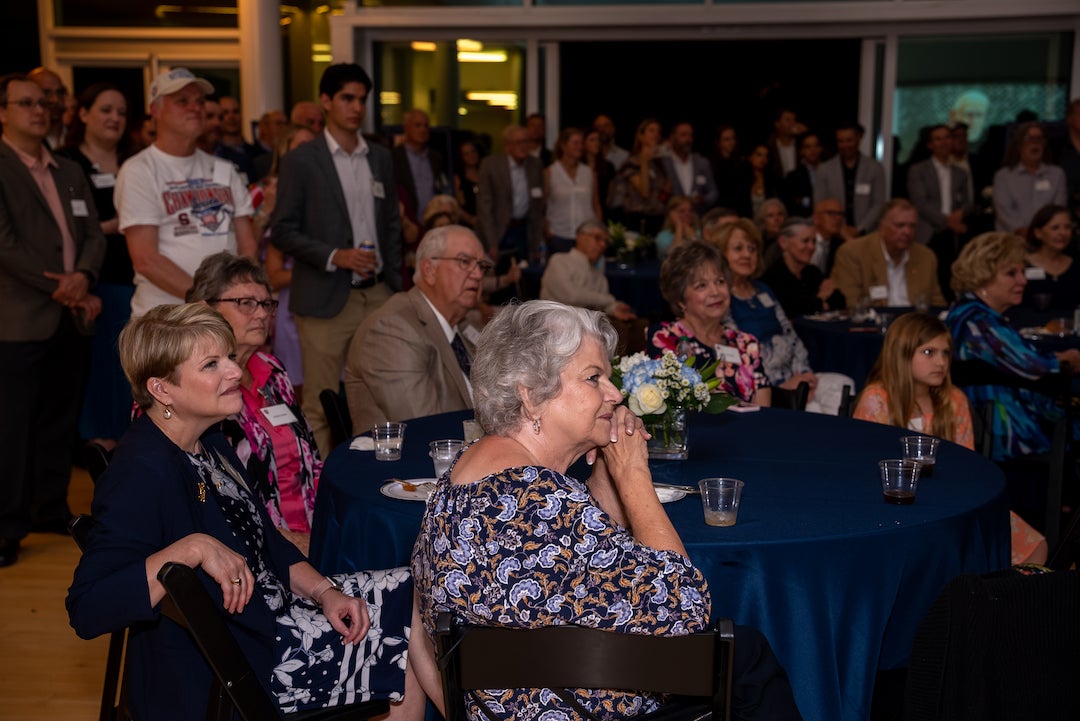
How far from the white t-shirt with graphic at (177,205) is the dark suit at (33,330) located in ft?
1.24

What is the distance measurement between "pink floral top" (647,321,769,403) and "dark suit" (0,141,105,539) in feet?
8.22

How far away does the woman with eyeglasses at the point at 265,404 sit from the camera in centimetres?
329

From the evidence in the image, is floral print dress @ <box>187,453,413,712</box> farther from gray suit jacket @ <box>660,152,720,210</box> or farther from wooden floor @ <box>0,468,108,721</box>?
gray suit jacket @ <box>660,152,720,210</box>

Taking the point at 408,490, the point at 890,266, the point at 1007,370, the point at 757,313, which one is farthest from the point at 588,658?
the point at 890,266

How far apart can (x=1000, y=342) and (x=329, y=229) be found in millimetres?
3055

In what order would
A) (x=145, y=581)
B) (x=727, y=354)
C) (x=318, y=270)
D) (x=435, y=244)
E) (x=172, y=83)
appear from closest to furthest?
1. (x=145, y=581)
2. (x=435, y=244)
3. (x=727, y=354)
4. (x=172, y=83)
5. (x=318, y=270)

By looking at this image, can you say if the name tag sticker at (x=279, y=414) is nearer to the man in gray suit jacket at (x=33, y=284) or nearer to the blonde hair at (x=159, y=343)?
the blonde hair at (x=159, y=343)

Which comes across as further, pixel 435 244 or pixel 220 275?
pixel 435 244

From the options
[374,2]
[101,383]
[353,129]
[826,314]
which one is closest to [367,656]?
[353,129]

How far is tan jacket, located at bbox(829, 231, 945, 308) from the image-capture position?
708cm

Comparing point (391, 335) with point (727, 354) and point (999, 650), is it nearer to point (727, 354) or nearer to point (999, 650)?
point (727, 354)

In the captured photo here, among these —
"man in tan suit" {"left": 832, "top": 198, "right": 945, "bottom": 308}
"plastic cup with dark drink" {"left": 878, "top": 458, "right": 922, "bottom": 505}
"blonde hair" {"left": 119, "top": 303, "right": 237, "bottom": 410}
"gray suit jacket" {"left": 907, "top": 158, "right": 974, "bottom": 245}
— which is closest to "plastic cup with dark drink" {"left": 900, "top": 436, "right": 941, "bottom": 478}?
"plastic cup with dark drink" {"left": 878, "top": 458, "right": 922, "bottom": 505}

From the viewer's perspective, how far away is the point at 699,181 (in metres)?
10.8

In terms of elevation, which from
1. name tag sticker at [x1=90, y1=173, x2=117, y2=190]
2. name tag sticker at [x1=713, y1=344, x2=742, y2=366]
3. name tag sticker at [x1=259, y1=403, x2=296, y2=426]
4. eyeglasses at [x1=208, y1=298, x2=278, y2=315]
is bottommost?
name tag sticker at [x1=259, y1=403, x2=296, y2=426]
